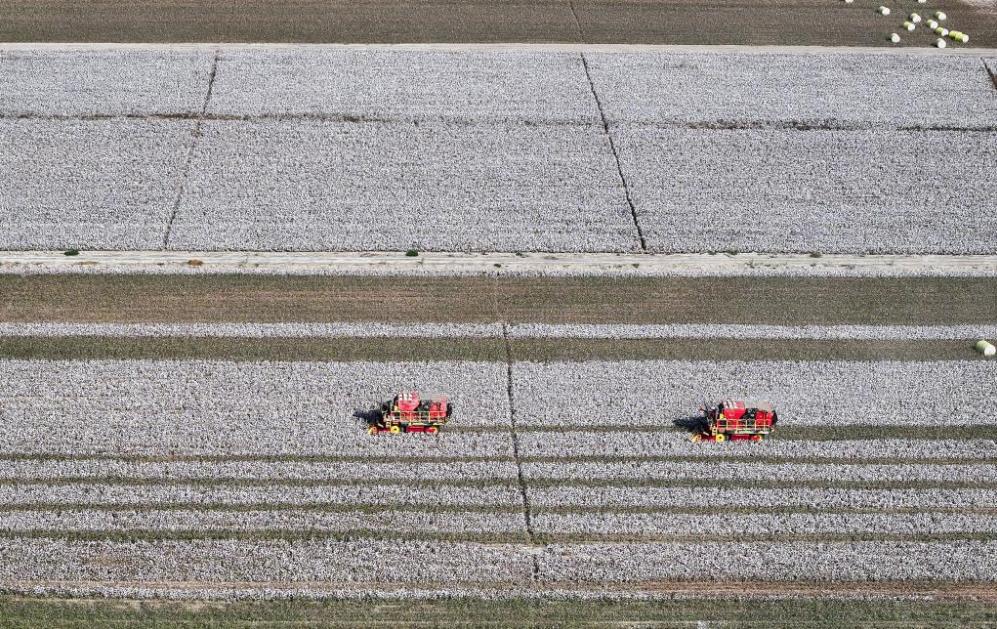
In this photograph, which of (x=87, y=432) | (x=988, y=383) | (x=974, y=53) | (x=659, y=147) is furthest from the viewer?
(x=974, y=53)

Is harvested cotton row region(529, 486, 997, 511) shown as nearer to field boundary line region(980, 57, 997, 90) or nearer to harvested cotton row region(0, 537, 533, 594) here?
harvested cotton row region(0, 537, 533, 594)

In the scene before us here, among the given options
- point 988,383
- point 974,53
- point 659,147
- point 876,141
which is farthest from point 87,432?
point 974,53

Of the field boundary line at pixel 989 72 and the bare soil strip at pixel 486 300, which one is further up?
the field boundary line at pixel 989 72

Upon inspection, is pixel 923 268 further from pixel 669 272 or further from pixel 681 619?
pixel 681 619

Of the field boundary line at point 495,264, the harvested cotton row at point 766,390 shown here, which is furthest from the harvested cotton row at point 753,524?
the field boundary line at point 495,264

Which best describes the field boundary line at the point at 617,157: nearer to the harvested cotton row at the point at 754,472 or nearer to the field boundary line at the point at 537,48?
the field boundary line at the point at 537,48

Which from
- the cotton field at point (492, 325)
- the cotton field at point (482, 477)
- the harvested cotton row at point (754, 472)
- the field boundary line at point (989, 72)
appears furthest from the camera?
the field boundary line at point (989, 72)
